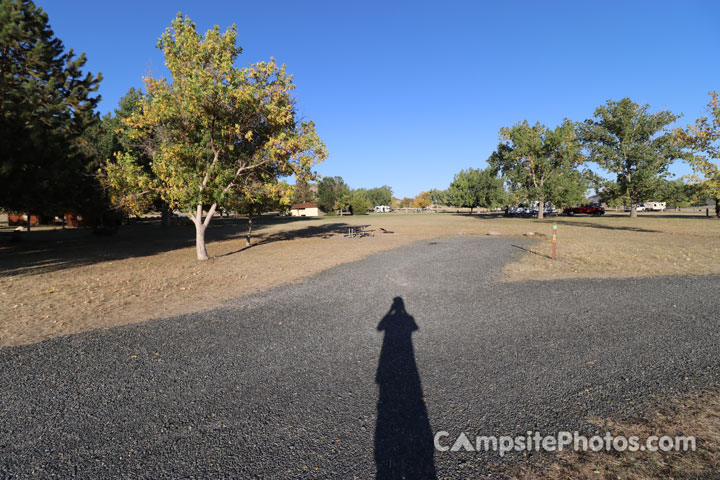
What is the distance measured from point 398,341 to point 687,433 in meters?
3.35

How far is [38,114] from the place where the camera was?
49.5 feet

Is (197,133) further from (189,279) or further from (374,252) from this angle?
(374,252)

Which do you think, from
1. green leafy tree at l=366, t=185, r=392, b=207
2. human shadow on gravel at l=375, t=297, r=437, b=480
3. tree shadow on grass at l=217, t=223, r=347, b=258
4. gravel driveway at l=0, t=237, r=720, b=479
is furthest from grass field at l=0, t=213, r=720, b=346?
green leafy tree at l=366, t=185, r=392, b=207

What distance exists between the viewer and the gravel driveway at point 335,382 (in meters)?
2.78

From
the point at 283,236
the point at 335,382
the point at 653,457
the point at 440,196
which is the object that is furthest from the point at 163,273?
the point at 440,196

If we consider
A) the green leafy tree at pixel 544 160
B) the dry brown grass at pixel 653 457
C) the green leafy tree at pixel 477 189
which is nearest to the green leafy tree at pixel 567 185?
the green leafy tree at pixel 544 160

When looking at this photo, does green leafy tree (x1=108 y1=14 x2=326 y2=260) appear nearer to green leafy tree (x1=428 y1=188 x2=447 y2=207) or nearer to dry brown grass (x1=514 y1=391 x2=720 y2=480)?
dry brown grass (x1=514 y1=391 x2=720 y2=480)

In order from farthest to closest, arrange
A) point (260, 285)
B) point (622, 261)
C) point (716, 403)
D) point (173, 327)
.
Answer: point (622, 261) < point (260, 285) < point (173, 327) < point (716, 403)

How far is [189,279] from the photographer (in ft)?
33.8

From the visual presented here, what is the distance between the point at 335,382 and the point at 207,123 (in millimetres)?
12487

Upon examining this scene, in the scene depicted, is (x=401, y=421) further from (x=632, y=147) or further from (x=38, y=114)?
(x=632, y=147)

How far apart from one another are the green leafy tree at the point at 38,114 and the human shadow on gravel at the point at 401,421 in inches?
620

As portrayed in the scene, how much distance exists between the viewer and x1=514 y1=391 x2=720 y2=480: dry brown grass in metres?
2.51

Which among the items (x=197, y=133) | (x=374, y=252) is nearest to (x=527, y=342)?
(x=374, y=252)
